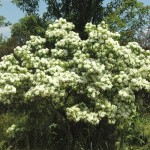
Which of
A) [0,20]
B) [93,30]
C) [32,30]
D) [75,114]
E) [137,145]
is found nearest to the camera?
[75,114]

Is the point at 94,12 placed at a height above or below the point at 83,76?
above

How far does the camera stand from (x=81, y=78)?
13.1 m

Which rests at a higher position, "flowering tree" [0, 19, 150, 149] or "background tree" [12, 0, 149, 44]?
"background tree" [12, 0, 149, 44]

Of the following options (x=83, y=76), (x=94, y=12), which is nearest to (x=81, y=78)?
(x=83, y=76)

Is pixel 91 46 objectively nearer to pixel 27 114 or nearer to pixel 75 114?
pixel 75 114

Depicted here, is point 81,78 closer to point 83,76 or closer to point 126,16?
point 83,76

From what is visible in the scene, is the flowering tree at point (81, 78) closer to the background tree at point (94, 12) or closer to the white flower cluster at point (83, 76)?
the white flower cluster at point (83, 76)

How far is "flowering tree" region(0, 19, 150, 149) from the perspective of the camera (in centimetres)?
1289

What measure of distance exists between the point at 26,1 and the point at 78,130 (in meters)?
10.1

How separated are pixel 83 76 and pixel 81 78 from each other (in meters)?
0.11

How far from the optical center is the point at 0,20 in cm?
2378

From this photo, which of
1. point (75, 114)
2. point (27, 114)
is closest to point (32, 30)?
point (27, 114)

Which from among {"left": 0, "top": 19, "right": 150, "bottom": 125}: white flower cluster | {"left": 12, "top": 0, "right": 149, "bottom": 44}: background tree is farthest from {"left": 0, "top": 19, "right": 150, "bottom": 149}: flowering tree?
{"left": 12, "top": 0, "right": 149, "bottom": 44}: background tree

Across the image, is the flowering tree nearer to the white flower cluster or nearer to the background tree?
the white flower cluster
